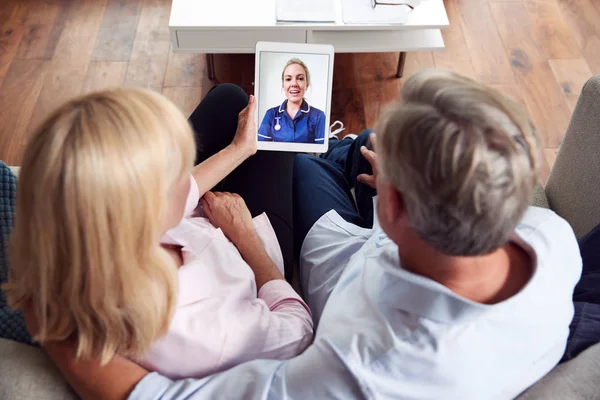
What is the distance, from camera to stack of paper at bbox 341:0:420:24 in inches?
73.0

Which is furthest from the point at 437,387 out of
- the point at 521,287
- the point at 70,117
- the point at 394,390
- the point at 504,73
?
the point at 504,73

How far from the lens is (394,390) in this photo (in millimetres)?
803

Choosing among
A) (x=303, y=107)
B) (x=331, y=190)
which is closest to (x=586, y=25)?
(x=303, y=107)

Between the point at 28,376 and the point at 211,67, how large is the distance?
1.49m

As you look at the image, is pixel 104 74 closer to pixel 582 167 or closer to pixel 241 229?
pixel 241 229

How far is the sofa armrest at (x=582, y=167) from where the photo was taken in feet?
4.12

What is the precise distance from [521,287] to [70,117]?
0.65 metres

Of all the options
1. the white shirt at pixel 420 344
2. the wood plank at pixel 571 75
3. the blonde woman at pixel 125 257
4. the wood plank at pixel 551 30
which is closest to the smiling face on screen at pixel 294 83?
the blonde woman at pixel 125 257

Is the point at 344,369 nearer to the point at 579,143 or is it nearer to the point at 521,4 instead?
the point at 579,143

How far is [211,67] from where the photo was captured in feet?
7.14

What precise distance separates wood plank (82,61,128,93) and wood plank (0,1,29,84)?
0.33 meters

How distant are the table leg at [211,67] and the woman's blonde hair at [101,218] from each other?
4.58 ft

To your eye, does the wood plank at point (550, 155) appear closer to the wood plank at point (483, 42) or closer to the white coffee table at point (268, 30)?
the wood plank at point (483, 42)

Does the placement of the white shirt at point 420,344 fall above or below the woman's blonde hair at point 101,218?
below
